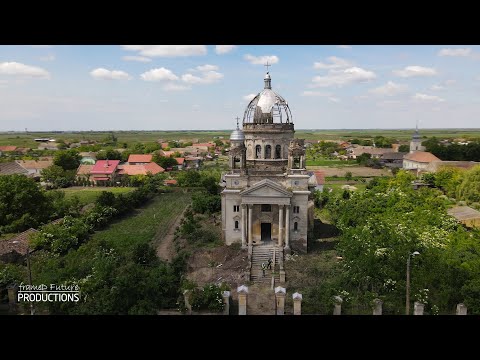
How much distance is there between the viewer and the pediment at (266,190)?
90.1ft

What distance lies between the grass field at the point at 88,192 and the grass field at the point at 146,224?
886 cm

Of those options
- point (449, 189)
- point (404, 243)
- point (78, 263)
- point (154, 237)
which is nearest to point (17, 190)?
point (154, 237)

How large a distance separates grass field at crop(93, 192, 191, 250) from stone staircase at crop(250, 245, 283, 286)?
868 centimetres

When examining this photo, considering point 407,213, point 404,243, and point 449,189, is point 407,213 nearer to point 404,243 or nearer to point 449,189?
point 404,243

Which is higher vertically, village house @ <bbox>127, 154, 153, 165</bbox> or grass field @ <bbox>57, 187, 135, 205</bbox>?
village house @ <bbox>127, 154, 153, 165</bbox>

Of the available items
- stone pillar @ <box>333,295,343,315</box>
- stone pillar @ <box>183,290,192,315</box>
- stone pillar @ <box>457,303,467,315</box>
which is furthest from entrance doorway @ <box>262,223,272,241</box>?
stone pillar @ <box>457,303,467,315</box>

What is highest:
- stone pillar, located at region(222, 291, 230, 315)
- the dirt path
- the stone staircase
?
stone pillar, located at region(222, 291, 230, 315)

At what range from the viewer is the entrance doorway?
96.9 ft

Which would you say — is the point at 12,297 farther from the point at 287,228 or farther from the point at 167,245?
the point at 287,228

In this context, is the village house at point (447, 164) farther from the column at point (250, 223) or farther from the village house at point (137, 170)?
the village house at point (137, 170)

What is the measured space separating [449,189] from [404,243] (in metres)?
33.3

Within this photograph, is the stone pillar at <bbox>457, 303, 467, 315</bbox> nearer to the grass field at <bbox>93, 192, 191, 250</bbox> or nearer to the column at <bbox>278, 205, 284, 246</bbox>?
the column at <bbox>278, 205, 284, 246</bbox>

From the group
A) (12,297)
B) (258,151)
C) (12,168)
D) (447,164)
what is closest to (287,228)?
(258,151)

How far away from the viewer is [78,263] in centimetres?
1923
